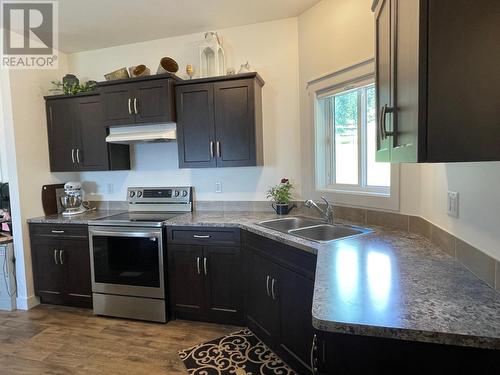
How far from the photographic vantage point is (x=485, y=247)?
1.20m

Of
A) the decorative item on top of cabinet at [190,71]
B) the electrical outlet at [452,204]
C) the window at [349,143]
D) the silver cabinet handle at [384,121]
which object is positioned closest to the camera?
the silver cabinet handle at [384,121]

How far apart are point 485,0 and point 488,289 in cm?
95

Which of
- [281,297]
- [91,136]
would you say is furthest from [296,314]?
[91,136]

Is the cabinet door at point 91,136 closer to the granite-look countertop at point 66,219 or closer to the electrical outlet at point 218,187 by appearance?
the granite-look countertop at point 66,219

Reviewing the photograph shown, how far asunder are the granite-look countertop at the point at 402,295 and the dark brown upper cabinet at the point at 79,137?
238cm

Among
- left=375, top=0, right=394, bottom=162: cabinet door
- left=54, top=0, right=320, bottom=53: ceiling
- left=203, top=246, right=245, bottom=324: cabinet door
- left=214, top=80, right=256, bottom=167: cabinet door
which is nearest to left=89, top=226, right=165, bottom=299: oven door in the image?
left=203, top=246, right=245, bottom=324: cabinet door

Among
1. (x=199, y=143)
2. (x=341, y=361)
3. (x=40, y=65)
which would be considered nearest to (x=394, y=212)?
(x=341, y=361)

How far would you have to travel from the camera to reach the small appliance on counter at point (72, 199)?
3338 mm

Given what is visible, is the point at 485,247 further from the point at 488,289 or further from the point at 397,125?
the point at 397,125

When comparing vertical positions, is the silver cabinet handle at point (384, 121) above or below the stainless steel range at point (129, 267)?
above

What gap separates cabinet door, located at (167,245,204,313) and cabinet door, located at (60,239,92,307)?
0.90 m

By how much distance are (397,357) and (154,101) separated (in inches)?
107

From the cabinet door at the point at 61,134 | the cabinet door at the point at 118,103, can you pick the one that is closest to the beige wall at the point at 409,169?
the cabinet door at the point at 118,103

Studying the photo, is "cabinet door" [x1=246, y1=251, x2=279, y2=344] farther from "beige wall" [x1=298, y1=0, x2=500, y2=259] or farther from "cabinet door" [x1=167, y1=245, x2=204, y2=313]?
"beige wall" [x1=298, y1=0, x2=500, y2=259]
